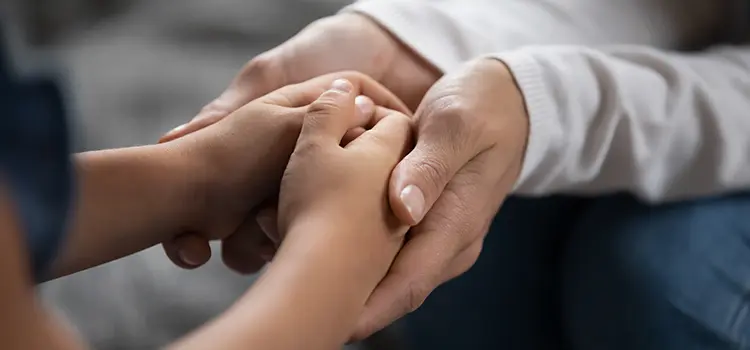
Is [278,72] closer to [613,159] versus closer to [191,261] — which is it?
[191,261]

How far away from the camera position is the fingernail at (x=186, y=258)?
0.59m

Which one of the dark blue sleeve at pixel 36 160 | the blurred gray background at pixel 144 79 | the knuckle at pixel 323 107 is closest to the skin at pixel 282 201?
the knuckle at pixel 323 107

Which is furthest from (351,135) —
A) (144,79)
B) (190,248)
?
(144,79)

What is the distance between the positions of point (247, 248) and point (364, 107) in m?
0.14

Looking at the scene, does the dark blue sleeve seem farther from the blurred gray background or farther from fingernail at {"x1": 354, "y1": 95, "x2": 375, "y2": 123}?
the blurred gray background

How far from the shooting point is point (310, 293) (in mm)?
445

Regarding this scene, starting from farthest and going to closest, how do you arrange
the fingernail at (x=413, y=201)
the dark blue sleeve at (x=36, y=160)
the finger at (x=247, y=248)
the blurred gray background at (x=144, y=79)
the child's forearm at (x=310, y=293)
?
the blurred gray background at (x=144, y=79) → the finger at (x=247, y=248) → the fingernail at (x=413, y=201) → the child's forearm at (x=310, y=293) → the dark blue sleeve at (x=36, y=160)

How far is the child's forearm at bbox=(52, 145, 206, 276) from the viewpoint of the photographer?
0.53 meters

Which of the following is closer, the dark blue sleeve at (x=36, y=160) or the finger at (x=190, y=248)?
the dark blue sleeve at (x=36, y=160)

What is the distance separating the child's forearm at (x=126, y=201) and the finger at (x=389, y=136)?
114 millimetres

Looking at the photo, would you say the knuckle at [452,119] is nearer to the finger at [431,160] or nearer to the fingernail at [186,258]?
the finger at [431,160]

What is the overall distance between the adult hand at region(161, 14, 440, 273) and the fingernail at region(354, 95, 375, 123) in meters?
0.07

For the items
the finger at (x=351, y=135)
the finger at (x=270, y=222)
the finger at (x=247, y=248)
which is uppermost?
the finger at (x=351, y=135)

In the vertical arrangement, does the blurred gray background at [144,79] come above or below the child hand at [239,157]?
below
